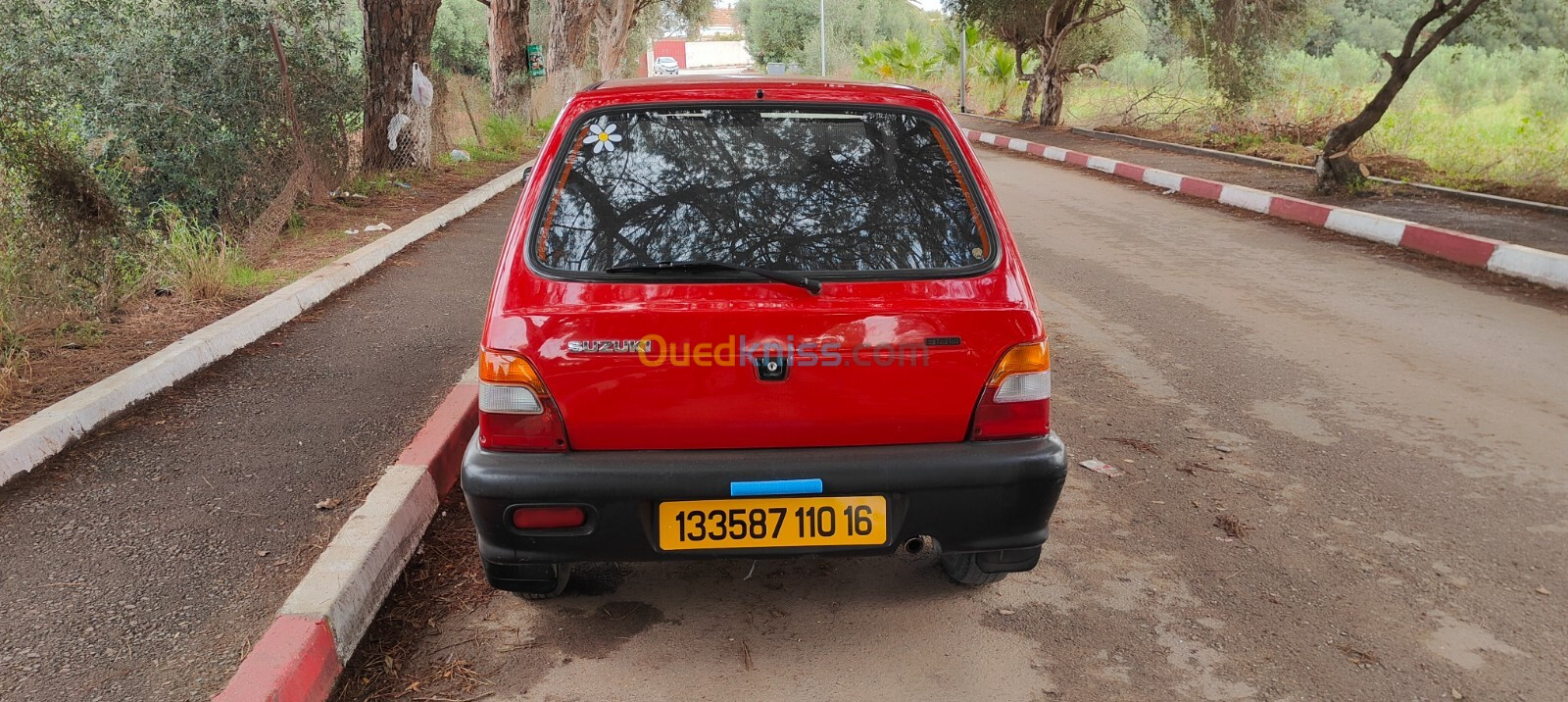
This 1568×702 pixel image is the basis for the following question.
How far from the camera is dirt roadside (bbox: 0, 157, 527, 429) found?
183 inches

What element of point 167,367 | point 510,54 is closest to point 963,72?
point 510,54

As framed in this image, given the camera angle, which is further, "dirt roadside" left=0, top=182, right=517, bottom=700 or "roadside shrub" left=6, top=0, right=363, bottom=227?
"roadside shrub" left=6, top=0, right=363, bottom=227

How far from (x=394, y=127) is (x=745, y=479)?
10.6 metres

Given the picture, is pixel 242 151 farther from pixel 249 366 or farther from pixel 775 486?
pixel 775 486

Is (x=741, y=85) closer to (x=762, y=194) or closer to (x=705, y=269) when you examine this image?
(x=762, y=194)

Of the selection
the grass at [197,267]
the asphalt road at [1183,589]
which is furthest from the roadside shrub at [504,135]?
the asphalt road at [1183,589]

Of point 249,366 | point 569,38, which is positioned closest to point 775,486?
point 249,366

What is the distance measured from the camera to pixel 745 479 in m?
2.48

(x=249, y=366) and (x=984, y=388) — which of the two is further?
(x=249, y=366)

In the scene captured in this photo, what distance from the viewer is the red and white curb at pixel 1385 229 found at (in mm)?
7344

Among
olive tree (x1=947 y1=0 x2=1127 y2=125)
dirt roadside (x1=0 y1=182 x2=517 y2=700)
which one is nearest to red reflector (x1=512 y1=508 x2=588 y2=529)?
dirt roadside (x1=0 y1=182 x2=517 y2=700)

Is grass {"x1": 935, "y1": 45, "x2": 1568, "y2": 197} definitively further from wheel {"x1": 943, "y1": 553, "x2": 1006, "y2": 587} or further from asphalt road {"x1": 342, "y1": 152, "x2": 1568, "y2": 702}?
wheel {"x1": 943, "y1": 553, "x2": 1006, "y2": 587}

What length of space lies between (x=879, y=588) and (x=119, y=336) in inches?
175

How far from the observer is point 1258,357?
547 cm
